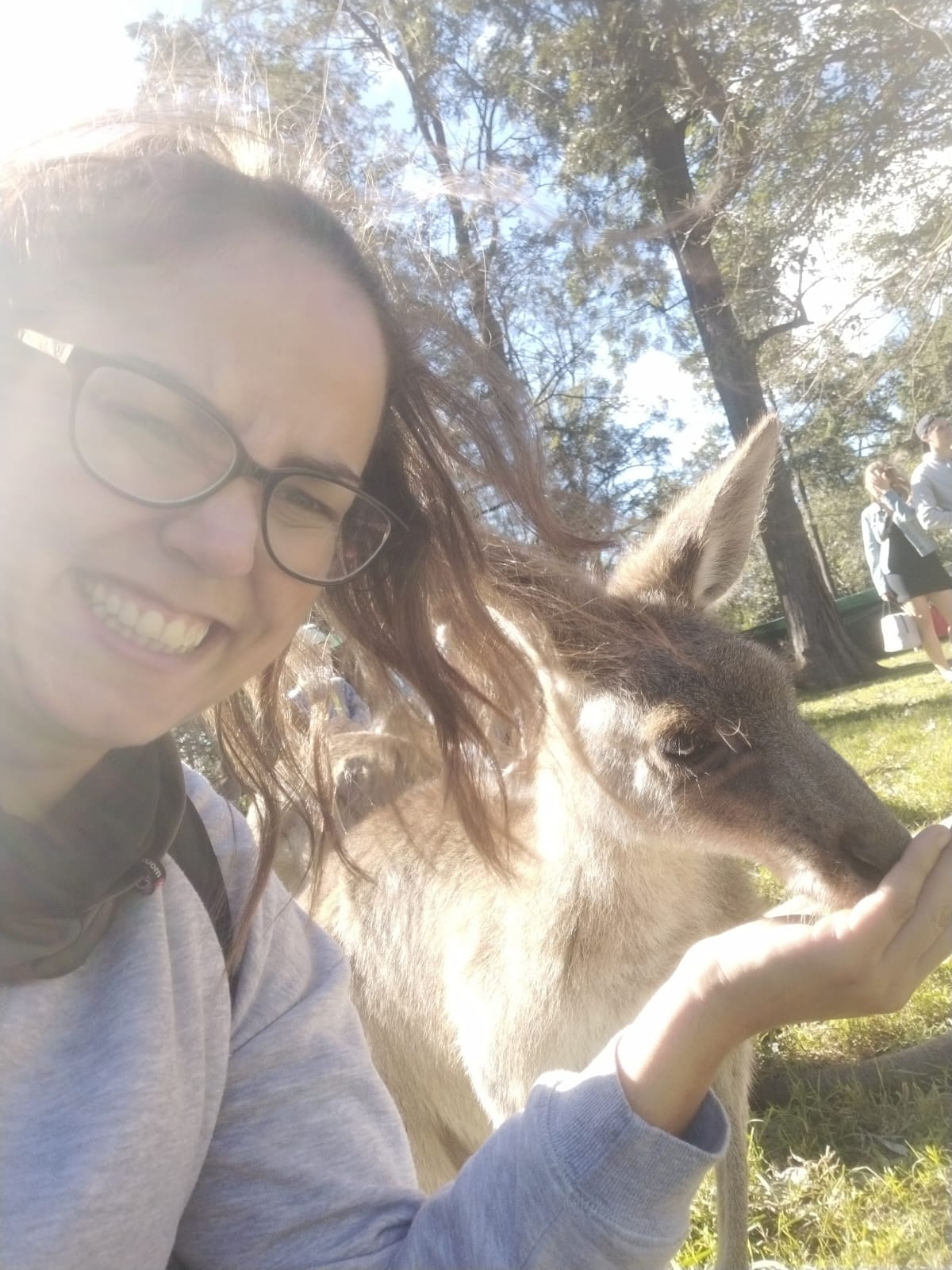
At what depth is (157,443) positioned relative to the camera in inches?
42.0

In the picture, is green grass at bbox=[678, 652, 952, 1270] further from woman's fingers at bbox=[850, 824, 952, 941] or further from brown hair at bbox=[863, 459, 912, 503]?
brown hair at bbox=[863, 459, 912, 503]

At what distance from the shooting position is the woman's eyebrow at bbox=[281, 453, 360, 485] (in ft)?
3.90

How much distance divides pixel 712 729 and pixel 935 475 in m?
3.76

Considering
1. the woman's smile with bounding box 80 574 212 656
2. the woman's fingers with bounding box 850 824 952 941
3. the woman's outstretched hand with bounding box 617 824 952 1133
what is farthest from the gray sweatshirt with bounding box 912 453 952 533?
the woman's smile with bounding box 80 574 212 656

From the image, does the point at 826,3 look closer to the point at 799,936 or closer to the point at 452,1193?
the point at 799,936

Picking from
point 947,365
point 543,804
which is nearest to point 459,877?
point 543,804

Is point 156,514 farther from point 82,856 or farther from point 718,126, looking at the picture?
point 718,126

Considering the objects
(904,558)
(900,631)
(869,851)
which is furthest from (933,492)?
(869,851)

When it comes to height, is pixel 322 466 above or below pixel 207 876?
above

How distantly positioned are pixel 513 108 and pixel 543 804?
14.7ft

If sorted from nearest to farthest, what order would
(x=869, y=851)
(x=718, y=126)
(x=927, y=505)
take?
(x=869, y=851) → (x=927, y=505) → (x=718, y=126)

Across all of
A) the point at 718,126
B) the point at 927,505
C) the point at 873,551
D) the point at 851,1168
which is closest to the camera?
the point at 851,1168

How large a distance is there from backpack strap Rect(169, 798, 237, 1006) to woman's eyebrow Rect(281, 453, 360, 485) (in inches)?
21.9

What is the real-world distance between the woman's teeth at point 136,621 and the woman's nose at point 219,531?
0.26ft
